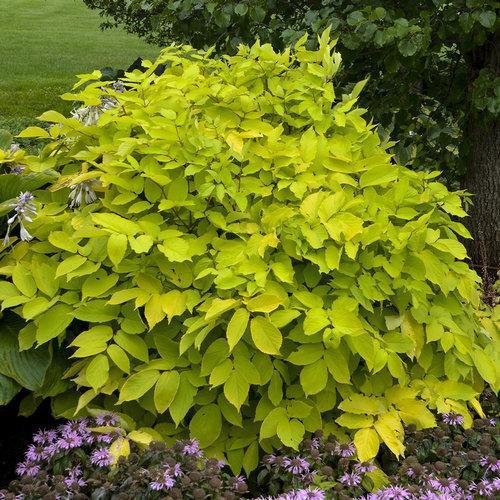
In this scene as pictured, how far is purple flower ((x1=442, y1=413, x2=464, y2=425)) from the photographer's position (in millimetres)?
2283

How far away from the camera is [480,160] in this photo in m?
4.28

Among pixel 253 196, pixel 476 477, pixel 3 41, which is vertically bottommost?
pixel 3 41

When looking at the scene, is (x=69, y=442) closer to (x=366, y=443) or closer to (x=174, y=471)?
(x=174, y=471)

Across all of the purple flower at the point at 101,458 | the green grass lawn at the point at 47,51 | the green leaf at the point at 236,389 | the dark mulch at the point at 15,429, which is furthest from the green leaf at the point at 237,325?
the green grass lawn at the point at 47,51

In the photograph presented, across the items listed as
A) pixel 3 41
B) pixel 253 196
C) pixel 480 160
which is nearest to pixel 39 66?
pixel 3 41

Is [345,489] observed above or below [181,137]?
below

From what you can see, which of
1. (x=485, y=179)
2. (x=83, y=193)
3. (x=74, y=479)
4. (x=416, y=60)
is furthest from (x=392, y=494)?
(x=485, y=179)

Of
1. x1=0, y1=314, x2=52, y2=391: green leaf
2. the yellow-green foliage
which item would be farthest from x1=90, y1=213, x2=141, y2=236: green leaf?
x1=0, y1=314, x2=52, y2=391: green leaf

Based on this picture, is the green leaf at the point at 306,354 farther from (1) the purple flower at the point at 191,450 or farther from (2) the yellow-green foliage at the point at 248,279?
(1) the purple flower at the point at 191,450

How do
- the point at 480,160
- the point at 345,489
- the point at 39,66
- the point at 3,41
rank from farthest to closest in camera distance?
the point at 3,41 → the point at 39,66 → the point at 480,160 → the point at 345,489

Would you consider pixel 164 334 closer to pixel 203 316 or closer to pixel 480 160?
pixel 203 316

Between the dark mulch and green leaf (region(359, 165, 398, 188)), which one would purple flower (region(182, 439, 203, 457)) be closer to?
the dark mulch

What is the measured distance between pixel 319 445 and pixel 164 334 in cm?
60

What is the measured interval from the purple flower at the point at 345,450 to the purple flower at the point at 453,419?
1.25ft
